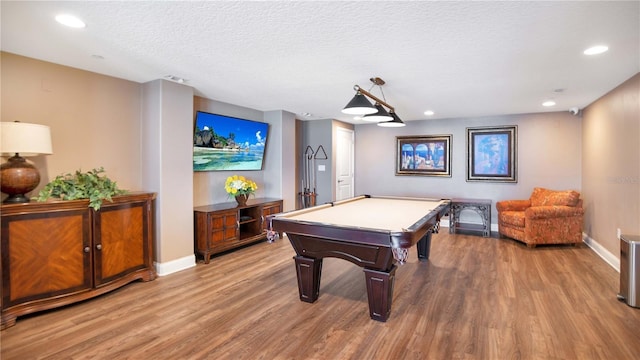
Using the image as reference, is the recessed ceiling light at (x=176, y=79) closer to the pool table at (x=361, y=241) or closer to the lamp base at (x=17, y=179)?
the lamp base at (x=17, y=179)

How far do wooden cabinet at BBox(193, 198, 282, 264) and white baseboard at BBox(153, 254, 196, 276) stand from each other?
0.18m

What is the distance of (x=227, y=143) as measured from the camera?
5.03 meters

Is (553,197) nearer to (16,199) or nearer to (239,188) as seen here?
(239,188)

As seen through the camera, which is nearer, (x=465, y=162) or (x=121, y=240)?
(x=121, y=240)

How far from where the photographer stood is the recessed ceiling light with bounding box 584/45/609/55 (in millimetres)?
2662

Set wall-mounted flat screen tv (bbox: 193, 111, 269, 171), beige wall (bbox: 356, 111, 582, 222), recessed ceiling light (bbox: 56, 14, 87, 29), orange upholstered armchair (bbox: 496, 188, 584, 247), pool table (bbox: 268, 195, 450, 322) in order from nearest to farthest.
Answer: recessed ceiling light (bbox: 56, 14, 87, 29)
pool table (bbox: 268, 195, 450, 322)
wall-mounted flat screen tv (bbox: 193, 111, 269, 171)
orange upholstered armchair (bbox: 496, 188, 584, 247)
beige wall (bbox: 356, 111, 582, 222)

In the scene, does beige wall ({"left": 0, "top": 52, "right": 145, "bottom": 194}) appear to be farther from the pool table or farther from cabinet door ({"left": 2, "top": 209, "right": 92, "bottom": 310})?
the pool table

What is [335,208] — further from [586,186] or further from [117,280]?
[586,186]

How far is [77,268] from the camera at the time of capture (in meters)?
2.92

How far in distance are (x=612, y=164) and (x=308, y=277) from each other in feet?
13.6

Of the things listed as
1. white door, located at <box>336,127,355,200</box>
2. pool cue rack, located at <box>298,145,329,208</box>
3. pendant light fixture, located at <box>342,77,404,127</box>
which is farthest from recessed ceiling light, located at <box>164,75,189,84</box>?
white door, located at <box>336,127,355,200</box>

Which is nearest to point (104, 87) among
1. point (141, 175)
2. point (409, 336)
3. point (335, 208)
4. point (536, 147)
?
point (141, 175)

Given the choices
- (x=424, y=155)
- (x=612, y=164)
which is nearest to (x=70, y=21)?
(x=612, y=164)

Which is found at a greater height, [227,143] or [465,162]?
[227,143]
